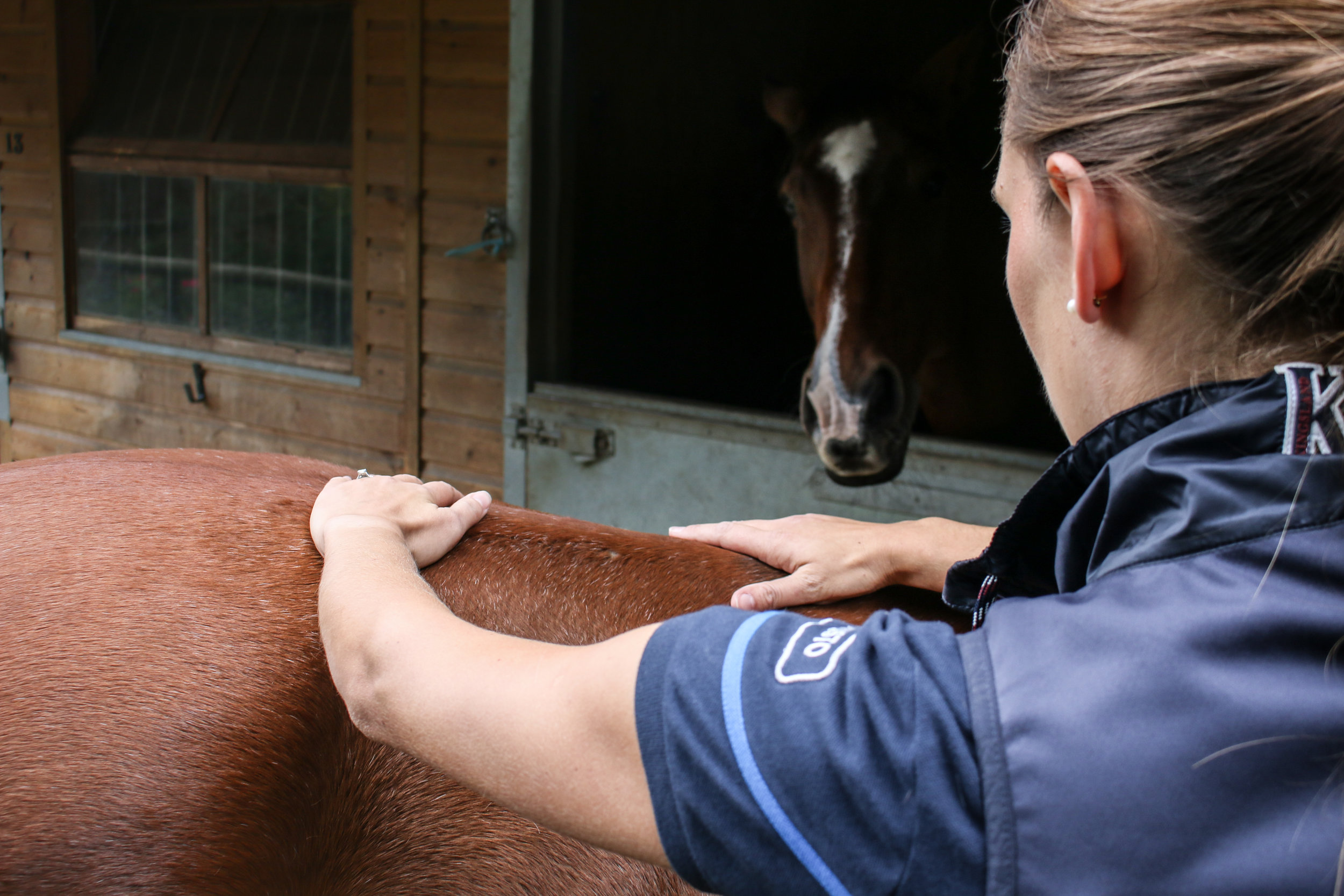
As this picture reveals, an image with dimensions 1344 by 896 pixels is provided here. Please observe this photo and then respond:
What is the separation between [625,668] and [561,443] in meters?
2.94

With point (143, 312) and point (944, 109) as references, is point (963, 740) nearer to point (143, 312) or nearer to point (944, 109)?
point (944, 109)

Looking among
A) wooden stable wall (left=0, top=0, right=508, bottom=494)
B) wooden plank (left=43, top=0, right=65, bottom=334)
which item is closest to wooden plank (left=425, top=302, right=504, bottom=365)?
wooden stable wall (left=0, top=0, right=508, bottom=494)

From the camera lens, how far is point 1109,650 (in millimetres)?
625

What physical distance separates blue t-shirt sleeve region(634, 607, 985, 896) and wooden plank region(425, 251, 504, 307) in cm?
312

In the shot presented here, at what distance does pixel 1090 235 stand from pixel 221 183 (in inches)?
183

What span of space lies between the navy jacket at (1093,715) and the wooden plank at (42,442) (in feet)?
16.8

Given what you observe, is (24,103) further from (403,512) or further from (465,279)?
(403,512)

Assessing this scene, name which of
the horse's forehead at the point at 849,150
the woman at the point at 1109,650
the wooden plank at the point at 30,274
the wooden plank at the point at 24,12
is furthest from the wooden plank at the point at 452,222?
the woman at the point at 1109,650

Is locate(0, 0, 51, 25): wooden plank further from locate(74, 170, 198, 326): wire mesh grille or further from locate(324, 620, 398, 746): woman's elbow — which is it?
locate(324, 620, 398, 746): woman's elbow

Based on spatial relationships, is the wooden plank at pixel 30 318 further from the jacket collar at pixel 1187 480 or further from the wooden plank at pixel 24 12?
the jacket collar at pixel 1187 480

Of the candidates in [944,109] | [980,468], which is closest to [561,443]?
[980,468]

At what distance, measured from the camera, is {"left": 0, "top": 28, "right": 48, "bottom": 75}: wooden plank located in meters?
4.93

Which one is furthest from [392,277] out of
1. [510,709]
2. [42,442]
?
[510,709]

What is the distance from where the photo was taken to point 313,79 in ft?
14.8
